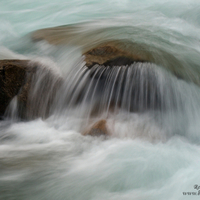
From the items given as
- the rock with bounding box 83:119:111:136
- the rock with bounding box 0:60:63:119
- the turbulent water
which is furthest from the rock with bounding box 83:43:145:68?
the rock with bounding box 83:119:111:136

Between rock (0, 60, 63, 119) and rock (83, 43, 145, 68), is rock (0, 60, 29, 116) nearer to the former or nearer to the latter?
rock (0, 60, 63, 119)

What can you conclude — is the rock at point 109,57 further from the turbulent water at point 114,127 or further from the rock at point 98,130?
the rock at point 98,130

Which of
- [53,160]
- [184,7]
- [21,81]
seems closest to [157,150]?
[53,160]

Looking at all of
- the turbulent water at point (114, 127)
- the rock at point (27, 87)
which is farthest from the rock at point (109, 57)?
the rock at point (27, 87)

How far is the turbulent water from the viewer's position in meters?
3.31

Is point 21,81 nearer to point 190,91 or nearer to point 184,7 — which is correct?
point 190,91

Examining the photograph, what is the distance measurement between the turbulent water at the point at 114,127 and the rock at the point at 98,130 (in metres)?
0.10

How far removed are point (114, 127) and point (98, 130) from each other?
305 millimetres

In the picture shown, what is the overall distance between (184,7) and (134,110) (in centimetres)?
617

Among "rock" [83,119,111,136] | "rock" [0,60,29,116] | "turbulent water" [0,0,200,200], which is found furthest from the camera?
"rock" [0,60,29,116]

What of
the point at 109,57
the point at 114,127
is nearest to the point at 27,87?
the point at 109,57

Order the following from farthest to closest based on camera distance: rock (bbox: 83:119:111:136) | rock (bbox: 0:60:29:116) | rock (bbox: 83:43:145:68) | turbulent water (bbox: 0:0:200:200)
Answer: rock (bbox: 83:43:145:68) → rock (bbox: 0:60:29:116) → rock (bbox: 83:119:111:136) → turbulent water (bbox: 0:0:200:200)

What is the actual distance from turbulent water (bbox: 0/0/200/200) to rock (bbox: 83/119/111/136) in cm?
10

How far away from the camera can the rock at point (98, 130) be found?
4105 millimetres
